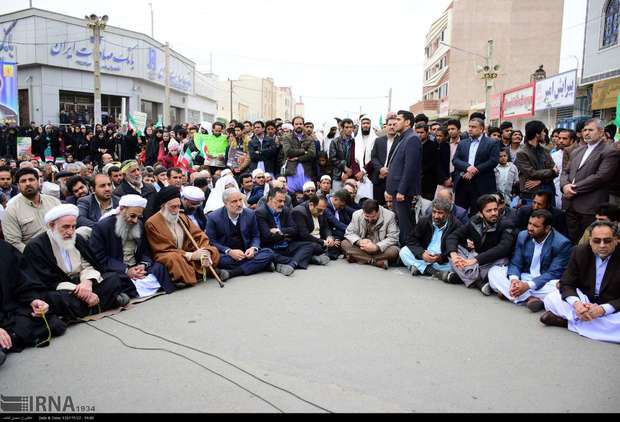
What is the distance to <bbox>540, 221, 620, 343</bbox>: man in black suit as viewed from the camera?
375 cm

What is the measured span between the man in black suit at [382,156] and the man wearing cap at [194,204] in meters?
2.65

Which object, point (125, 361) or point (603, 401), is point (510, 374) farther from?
point (125, 361)

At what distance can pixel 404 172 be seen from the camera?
20.1ft

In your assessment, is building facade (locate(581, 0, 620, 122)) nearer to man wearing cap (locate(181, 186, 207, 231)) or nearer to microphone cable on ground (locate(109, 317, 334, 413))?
man wearing cap (locate(181, 186, 207, 231))

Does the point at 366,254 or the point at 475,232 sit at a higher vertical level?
the point at 475,232

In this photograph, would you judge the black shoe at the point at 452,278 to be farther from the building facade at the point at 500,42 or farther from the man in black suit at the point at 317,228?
the building facade at the point at 500,42

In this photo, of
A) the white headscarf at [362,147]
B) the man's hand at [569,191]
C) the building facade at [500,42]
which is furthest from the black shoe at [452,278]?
the building facade at [500,42]

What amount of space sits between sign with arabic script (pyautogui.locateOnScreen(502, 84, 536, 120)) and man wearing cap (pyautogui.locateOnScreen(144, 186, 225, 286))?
19.8 metres

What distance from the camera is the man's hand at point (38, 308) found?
3.62m

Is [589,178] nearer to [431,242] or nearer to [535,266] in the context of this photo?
[535,266]

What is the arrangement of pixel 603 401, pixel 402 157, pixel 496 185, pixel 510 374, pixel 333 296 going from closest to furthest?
pixel 603 401, pixel 510 374, pixel 333 296, pixel 402 157, pixel 496 185

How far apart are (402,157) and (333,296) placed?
7.61ft

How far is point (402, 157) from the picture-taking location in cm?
617
